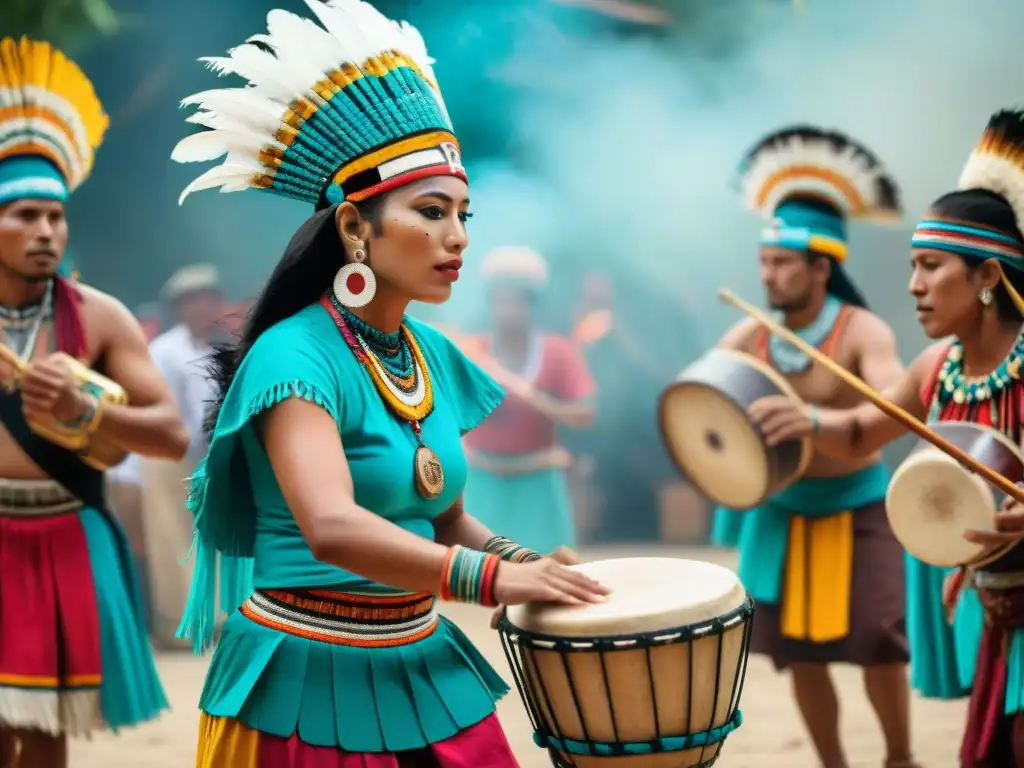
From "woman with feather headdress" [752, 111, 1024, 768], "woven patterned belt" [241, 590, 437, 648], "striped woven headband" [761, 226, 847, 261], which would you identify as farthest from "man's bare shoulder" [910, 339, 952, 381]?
"woven patterned belt" [241, 590, 437, 648]

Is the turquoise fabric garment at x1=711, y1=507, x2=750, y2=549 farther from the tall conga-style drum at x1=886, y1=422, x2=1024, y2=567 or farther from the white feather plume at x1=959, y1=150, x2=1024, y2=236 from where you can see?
the white feather plume at x1=959, y1=150, x2=1024, y2=236

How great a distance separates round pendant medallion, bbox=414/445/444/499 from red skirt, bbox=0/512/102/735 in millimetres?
2111

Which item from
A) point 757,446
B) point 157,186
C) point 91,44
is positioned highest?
point 91,44

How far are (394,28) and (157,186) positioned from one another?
286 inches

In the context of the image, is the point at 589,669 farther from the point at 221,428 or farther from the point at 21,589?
the point at 21,589

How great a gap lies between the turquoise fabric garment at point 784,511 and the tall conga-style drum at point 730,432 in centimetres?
22

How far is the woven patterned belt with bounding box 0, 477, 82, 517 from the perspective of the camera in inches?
164

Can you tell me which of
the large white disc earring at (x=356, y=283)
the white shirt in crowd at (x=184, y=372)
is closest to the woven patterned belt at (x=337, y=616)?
the large white disc earring at (x=356, y=283)

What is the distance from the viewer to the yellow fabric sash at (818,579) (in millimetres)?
4648

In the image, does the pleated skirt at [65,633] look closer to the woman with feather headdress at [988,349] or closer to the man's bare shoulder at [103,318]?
the man's bare shoulder at [103,318]

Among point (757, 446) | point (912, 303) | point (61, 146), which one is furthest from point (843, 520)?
point (912, 303)

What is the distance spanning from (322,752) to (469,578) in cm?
44

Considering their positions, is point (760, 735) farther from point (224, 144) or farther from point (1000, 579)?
point (224, 144)

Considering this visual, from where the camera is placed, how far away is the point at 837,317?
4.77 m
